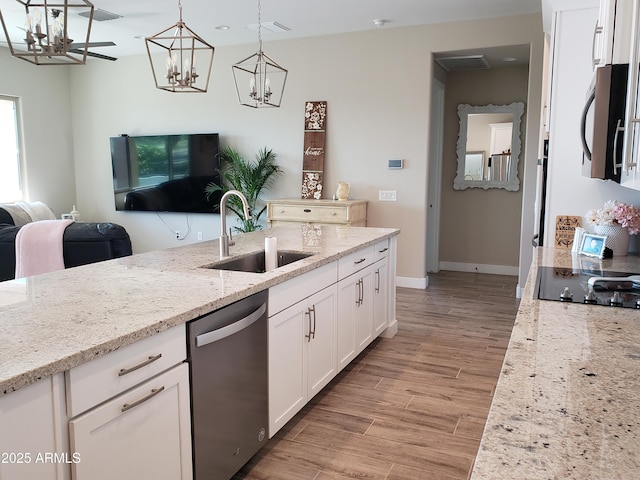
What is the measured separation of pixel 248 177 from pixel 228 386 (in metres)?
4.61

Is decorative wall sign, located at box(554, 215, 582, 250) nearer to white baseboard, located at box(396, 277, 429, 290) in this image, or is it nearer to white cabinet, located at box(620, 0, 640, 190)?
white cabinet, located at box(620, 0, 640, 190)

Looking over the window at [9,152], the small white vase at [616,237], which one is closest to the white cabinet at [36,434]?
the small white vase at [616,237]

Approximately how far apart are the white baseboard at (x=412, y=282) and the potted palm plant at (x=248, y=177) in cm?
185

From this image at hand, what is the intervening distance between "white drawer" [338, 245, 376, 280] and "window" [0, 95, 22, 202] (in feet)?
18.8

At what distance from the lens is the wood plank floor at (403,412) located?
2.38m

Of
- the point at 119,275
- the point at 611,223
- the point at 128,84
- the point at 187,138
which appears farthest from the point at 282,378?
the point at 128,84

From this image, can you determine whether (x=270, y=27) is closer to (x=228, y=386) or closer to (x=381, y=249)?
(x=381, y=249)

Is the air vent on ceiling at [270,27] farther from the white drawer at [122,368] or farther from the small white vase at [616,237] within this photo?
the white drawer at [122,368]

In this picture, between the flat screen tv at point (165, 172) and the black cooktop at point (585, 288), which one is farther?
the flat screen tv at point (165, 172)

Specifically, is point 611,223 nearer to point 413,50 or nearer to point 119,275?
point 119,275

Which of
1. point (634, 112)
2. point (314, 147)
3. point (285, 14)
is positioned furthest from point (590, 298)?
point (314, 147)

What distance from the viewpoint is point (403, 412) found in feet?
9.59

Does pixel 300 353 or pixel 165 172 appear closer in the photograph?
pixel 300 353

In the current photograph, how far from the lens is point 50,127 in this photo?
→ 7.57 m
